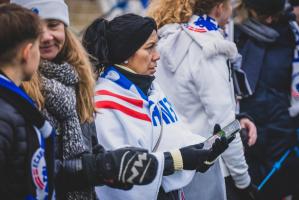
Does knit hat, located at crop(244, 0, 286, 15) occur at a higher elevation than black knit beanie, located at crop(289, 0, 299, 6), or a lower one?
higher

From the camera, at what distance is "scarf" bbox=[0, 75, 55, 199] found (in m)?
2.30

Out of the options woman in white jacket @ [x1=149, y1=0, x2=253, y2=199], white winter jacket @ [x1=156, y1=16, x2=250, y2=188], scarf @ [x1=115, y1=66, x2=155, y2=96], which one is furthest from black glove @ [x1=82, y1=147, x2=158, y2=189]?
white winter jacket @ [x1=156, y1=16, x2=250, y2=188]

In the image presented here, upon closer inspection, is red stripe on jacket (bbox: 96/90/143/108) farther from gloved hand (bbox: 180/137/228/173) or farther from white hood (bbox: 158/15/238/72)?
white hood (bbox: 158/15/238/72)

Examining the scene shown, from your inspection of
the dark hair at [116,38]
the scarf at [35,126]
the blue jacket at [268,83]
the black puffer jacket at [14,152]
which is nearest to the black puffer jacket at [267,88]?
the blue jacket at [268,83]

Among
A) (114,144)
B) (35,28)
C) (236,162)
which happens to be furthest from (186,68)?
(35,28)

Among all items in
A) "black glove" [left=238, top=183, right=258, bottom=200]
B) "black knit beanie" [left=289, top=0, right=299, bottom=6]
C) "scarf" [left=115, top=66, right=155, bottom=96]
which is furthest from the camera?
"black knit beanie" [left=289, top=0, right=299, bottom=6]

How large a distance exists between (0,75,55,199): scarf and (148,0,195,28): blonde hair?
68.8 inches

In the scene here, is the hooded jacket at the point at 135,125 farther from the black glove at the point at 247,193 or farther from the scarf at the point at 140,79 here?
the black glove at the point at 247,193

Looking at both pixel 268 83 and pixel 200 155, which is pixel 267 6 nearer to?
pixel 268 83

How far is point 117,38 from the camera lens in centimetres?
338

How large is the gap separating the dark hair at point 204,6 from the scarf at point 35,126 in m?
1.84

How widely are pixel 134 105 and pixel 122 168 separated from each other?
31.3 inches

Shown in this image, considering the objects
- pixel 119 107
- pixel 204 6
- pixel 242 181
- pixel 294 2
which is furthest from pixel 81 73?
pixel 294 2

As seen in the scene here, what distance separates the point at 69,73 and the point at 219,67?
117cm
